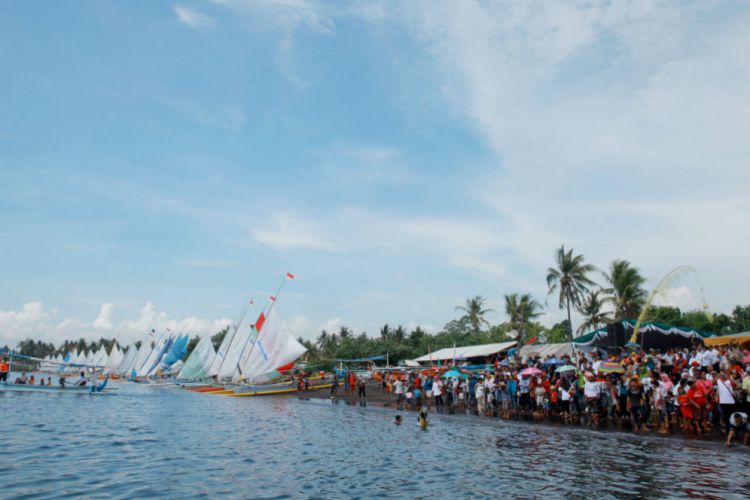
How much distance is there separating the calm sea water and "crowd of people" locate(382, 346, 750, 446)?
4.96ft

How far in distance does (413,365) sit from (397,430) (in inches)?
1429

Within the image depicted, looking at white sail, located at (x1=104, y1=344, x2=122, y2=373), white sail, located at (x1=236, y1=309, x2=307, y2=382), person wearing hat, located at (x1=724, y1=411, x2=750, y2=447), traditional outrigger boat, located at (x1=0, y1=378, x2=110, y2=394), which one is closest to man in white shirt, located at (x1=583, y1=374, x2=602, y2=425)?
person wearing hat, located at (x1=724, y1=411, x2=750, y2=447)

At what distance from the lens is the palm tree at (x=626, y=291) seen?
51.0 metres

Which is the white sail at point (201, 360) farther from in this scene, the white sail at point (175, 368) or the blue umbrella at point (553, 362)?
the blue umbrella at point (553, 362)

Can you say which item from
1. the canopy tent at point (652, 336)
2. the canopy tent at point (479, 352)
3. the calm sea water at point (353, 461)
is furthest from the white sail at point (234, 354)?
the canopy tent at point (652, 336)

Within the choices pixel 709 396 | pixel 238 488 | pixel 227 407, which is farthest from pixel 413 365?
pixel 238 488

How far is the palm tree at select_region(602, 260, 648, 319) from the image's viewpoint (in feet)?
167

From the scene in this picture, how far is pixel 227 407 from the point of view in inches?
1441

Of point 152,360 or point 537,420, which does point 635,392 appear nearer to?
point 537,420

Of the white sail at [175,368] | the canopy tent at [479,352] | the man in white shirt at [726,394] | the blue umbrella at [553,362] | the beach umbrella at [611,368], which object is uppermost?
the canopy tent at [479,352]

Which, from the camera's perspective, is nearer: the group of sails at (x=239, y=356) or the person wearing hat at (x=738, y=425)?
the person wearing hat at (x=738, y=425)

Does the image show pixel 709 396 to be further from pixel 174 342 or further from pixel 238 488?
pixel 174 342

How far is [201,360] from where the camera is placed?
69750mm

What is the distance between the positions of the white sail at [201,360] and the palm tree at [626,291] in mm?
50697
